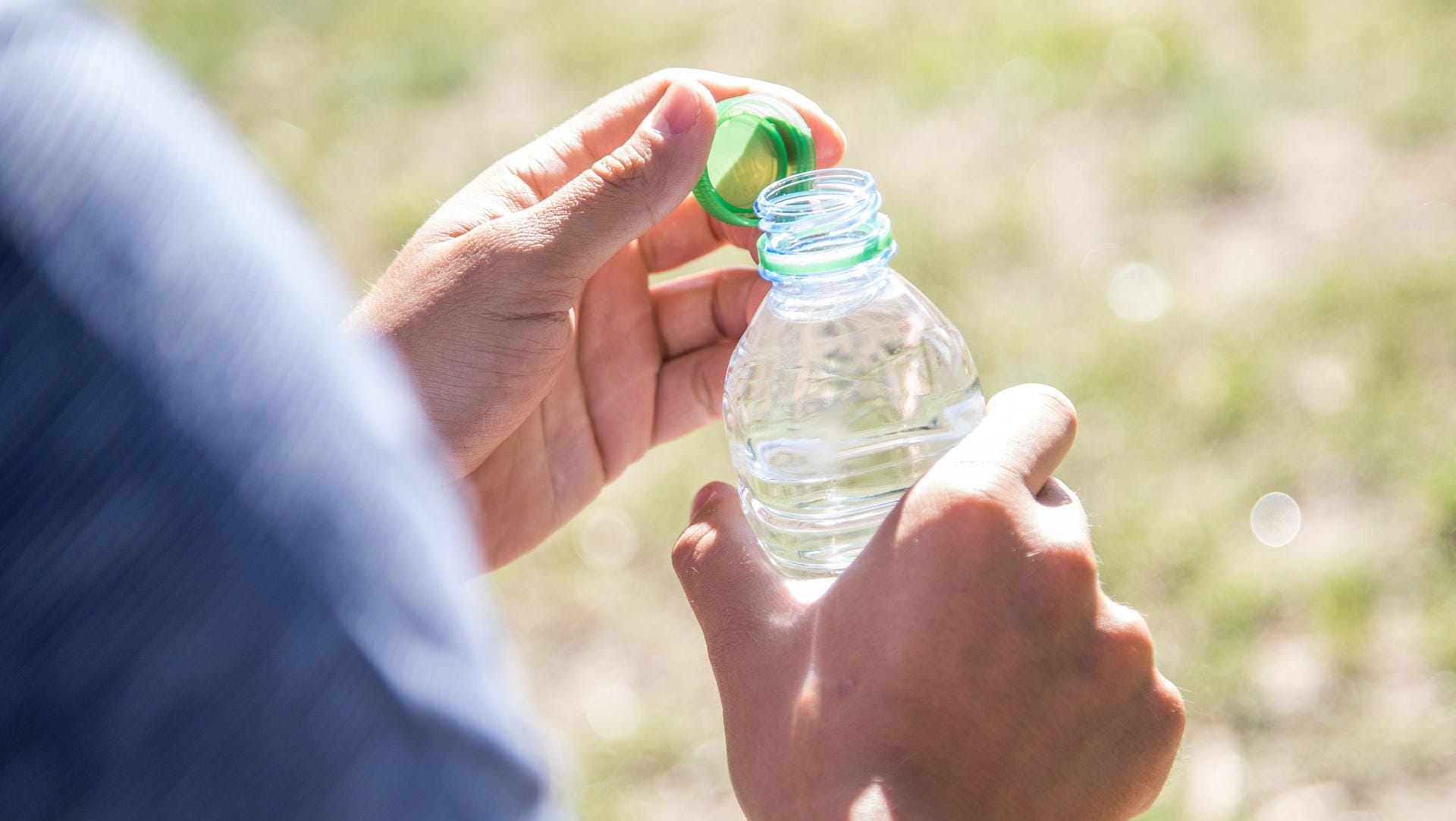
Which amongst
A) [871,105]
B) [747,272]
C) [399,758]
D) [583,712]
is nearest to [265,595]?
[399,758]

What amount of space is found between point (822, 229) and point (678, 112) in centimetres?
32

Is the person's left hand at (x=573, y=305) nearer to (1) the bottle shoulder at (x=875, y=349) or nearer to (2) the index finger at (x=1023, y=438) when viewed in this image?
(1) the bottle shoulder at (x=875, y=349)

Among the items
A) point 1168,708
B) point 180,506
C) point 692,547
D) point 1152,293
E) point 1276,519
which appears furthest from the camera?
point 1152,293

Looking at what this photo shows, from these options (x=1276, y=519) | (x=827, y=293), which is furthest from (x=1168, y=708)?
(x=1276, y=519)

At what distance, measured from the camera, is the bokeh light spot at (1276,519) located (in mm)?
3270

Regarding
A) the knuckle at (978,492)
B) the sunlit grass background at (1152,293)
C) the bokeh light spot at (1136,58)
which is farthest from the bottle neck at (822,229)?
the bokeh light spot at (1136,58)

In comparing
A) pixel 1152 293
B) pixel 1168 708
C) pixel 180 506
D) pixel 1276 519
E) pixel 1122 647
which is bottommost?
pixel 1276 519

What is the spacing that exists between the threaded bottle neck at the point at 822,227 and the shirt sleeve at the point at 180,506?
39.4 inches

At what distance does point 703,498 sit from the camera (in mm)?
1646

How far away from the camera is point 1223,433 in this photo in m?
3.55

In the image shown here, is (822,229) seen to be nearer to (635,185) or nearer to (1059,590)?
(635,185)

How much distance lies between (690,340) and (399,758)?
1.69 m

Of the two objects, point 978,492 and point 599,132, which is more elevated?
point 599,132

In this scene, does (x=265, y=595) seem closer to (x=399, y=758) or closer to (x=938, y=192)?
(x=399, y=758)
